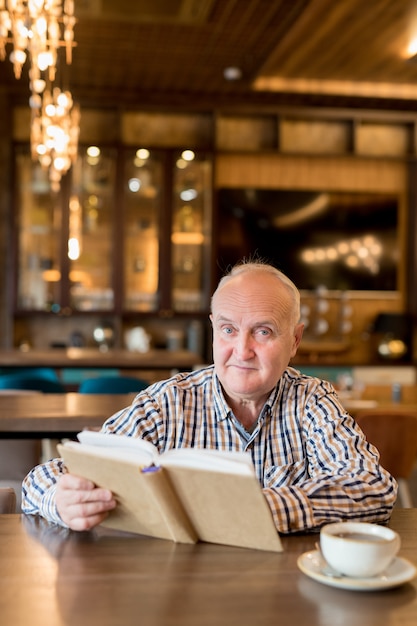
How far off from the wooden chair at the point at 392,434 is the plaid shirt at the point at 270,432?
6.98ft

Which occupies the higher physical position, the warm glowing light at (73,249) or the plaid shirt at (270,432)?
the warm glowing light at (73,249)

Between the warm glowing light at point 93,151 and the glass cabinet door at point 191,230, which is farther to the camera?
the glass cabinet door at point 191,230

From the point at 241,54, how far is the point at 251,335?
5225 millimetres

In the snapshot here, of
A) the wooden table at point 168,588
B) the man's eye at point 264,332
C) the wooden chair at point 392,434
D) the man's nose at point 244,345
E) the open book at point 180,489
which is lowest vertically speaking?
the wooden chair at point 392,434

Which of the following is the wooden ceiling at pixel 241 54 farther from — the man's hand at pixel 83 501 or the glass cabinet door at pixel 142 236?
the man's hand at pixel 83 501

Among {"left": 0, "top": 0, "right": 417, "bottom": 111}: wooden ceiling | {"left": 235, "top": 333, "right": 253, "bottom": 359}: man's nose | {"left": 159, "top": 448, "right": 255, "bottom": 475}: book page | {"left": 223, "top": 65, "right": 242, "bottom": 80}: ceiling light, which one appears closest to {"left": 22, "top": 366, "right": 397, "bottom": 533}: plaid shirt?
{"left": 235, "top": 333, "right": 253, "bottom": 359}: man's nose

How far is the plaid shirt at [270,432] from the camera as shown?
5.73 feet

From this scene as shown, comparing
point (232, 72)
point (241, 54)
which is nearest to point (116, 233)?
point (232, 72)

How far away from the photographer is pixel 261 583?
1321mm

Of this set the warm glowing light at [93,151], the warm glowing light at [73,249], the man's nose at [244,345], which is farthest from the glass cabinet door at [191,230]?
the man's nose at [244,345]

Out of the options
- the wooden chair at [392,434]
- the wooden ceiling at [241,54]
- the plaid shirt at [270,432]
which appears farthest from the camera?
the wooden ceiling at [241,54]

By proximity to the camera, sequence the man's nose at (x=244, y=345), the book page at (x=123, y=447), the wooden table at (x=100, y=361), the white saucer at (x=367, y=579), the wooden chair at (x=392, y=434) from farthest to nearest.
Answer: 1. the wooden table at (x=100, y=361)
2. the wooden chair at (x=392, y=434)
3. the man's nose at (x=244, y=345)
4. the book page at (x=123, y=447)
5. the white saucer at (x=367, y=579)

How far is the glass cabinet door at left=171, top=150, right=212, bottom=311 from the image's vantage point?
7.72m

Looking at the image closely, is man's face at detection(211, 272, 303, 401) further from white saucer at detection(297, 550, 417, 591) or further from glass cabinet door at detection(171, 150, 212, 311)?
glass cabinet door at detection(171, 150, 212, 311)
